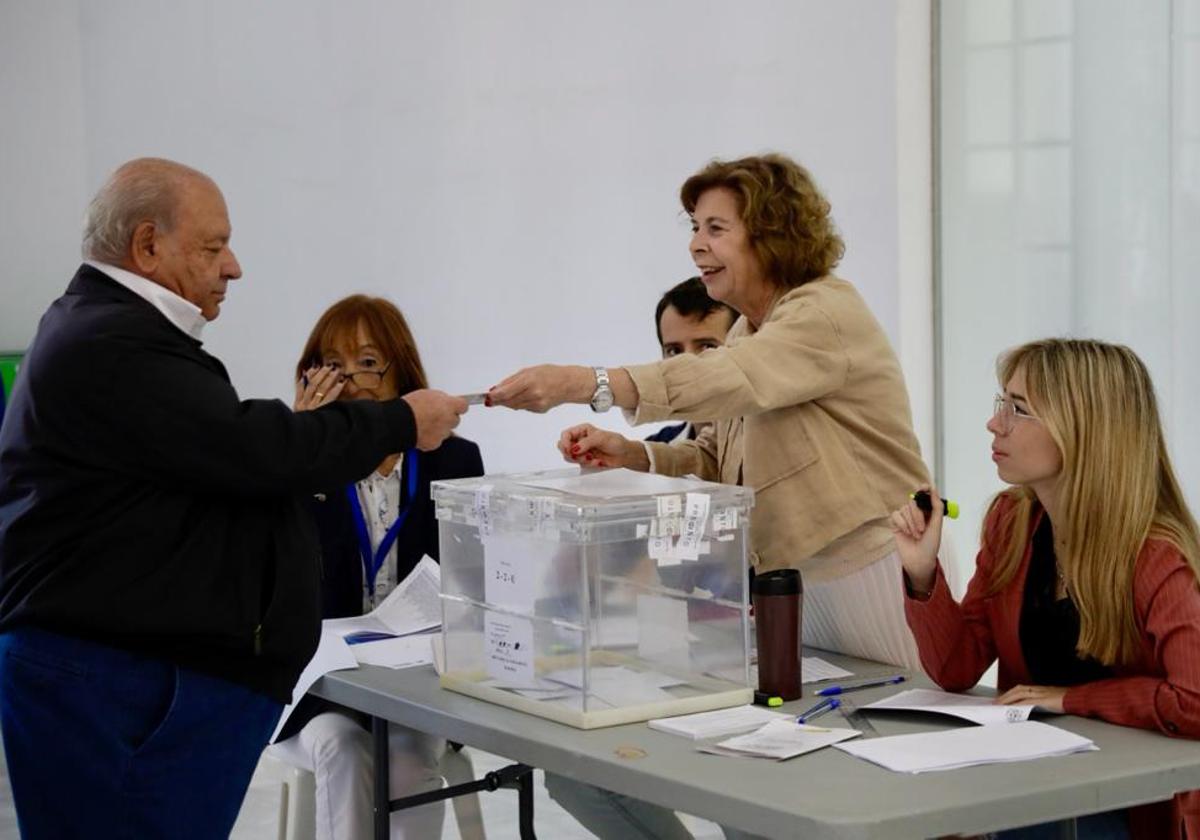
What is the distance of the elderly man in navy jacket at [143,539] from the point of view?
84.6 inches

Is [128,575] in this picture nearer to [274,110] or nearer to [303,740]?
[303,740]

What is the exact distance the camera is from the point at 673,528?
7.64 ft

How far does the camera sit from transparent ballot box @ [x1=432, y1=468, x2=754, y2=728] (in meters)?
2.25

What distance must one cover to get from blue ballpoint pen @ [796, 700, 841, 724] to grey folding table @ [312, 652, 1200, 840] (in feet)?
0.06

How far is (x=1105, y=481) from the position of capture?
2.19 m

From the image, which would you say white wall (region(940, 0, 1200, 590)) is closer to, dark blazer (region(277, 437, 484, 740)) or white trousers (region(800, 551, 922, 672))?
white trousers (region(800, 551, 922, 672))

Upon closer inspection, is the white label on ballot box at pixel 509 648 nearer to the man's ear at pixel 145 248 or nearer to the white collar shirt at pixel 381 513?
the man's ear at pixel 145 248

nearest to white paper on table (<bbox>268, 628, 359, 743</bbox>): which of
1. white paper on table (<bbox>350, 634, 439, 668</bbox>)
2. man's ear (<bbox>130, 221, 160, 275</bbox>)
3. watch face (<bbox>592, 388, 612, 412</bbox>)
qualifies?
white paper on table (<bbox>350, 634, 439, 668</bbox>)

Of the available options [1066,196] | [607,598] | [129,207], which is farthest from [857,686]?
[1066,196]

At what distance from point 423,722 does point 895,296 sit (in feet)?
9.19

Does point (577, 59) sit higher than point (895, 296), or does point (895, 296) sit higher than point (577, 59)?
point (577, 59)

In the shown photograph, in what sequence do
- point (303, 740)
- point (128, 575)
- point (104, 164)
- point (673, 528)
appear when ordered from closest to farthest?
point (128, 575) → point (673, 528) → point (303, 740) → point (104, 164)

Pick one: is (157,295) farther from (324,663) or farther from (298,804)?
(298,804)

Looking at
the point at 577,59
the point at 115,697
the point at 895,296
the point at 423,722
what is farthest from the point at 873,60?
the point at 115,697
